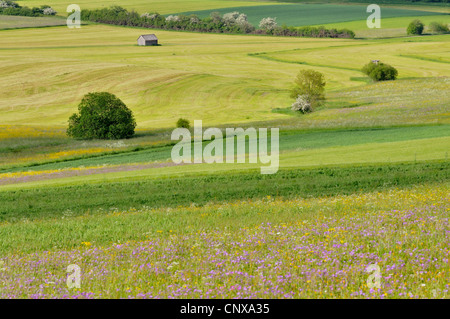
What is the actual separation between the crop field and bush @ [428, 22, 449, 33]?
55938 millimetres

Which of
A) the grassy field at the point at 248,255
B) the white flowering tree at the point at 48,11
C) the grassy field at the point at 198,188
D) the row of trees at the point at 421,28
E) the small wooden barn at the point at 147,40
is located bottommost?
the grassy field at the point at 198,188

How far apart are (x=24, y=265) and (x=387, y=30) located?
6187 inches

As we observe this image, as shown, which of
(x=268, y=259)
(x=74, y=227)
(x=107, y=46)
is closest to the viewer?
(x=268, y=259)

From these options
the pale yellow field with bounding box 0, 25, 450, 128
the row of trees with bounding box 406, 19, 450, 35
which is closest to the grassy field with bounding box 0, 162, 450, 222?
the pale yellow field with bounding box 0, 25, 450, 128

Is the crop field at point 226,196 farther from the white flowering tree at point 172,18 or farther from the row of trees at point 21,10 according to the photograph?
the row of trees at point 21,10

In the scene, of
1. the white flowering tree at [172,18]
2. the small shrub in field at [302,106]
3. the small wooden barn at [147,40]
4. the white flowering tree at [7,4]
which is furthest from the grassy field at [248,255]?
the white flowering tree at [7,4]

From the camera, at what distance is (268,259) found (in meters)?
11.4

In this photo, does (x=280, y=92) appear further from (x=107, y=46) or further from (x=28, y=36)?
(x=28, y=36)

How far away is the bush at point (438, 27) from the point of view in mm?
151350

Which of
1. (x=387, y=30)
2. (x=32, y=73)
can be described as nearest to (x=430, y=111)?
(x=32, y=73)

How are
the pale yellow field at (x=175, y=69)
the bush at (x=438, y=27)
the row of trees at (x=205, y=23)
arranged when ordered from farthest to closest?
the row of trees at (x=205, y=23), the bush at (x=438, y=27), the pale yellow field at (x=175, y=69)

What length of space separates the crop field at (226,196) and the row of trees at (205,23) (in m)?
55.5

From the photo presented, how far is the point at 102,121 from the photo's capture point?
59938 mm

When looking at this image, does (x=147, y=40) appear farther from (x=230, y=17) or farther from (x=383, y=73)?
(x=383, y=73)
